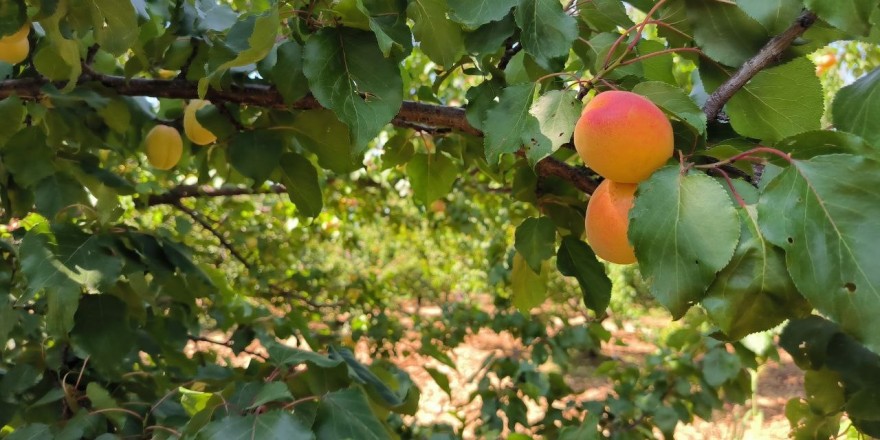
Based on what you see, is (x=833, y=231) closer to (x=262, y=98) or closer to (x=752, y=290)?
(x=752, y=290)

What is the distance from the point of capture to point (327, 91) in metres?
0.64

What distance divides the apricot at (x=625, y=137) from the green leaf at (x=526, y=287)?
0.48 meters

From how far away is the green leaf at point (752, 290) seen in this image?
46cm

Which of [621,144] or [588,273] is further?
[588,273]

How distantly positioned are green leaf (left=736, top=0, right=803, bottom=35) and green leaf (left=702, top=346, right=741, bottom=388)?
1.30m

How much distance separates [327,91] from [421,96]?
1.33 ft

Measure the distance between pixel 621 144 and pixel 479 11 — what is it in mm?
197

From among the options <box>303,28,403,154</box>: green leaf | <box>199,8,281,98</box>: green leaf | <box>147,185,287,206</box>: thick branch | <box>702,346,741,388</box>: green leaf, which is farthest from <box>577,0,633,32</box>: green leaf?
<box>147,185,287,206</box>: thick branch

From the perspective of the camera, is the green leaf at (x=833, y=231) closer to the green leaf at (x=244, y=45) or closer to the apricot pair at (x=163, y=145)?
the green leaf at (x=244, y=45)

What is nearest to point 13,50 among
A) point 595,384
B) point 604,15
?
point 604,15

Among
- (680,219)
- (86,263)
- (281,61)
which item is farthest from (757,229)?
(86,263)

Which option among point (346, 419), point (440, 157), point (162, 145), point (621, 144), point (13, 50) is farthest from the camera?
point (162, 145)

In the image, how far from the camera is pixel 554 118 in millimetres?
572

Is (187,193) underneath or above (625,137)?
underneath
